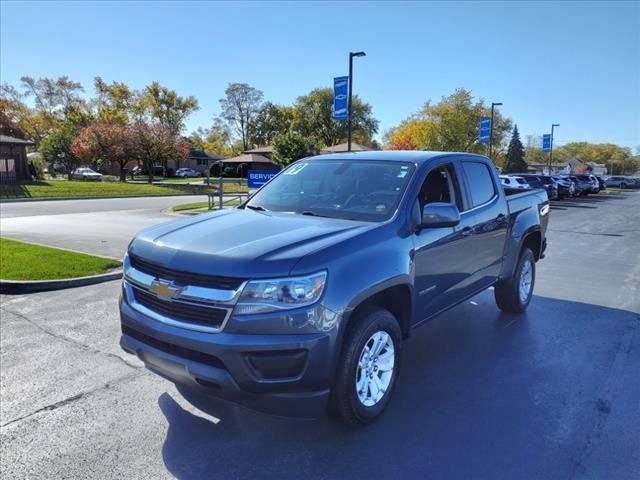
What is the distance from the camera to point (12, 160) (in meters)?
39.0

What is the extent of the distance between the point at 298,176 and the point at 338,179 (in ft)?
1.57

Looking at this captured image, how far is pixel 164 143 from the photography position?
4512cm

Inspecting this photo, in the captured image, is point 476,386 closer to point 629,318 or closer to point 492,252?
point 492,252

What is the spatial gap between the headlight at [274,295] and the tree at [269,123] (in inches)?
3452

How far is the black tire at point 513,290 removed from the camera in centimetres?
560

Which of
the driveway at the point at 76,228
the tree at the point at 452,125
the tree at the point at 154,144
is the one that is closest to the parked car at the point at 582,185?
the tree at the point at 452,125

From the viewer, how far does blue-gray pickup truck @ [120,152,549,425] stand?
8.76ft

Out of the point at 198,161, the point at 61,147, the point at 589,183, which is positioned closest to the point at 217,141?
the point at 198,161

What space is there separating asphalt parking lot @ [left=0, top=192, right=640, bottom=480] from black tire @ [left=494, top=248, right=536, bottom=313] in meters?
0.29

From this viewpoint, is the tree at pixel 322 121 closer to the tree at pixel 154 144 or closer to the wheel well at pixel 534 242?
the tree at pixel 154 144

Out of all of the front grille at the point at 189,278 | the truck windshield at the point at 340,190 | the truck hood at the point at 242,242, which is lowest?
the front grille at the point at 189,278

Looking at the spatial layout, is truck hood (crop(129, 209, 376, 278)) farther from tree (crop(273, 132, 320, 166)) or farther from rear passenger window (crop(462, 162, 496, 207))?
tree (crop(273, 132, 320, 166))

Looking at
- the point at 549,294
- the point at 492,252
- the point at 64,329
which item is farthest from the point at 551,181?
the point at 64,329

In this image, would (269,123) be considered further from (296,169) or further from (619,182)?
(296,169)
